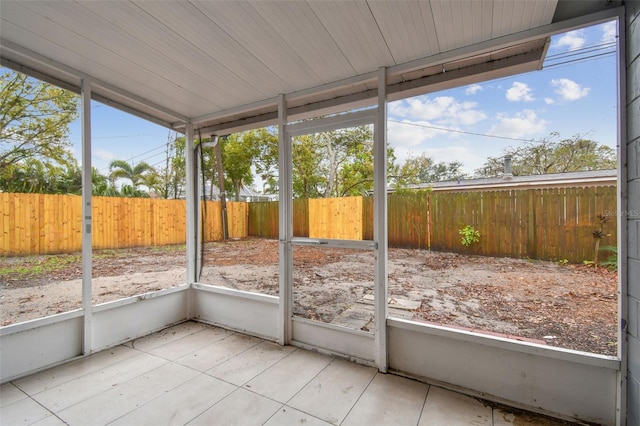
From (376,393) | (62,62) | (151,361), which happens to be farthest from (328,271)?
(62,62)

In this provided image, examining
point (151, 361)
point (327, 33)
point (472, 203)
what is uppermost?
point (327, 33)

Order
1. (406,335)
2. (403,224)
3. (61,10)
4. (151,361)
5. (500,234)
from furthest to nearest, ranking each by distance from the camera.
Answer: (403,224), (500,234), (151,361), (406,335), (61,10)

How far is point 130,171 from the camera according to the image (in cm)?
291

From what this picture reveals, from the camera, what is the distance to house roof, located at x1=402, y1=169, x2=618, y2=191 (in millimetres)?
1840

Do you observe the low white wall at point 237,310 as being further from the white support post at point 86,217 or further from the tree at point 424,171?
the tree at point 424,171

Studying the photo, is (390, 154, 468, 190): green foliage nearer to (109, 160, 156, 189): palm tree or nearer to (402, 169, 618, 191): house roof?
(402, 169, 618, 191): house roof

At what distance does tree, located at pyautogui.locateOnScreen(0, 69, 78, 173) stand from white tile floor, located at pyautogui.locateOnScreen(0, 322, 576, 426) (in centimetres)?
168

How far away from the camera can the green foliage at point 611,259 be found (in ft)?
5.80

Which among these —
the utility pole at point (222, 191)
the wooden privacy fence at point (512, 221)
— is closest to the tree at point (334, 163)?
the wooden privacy fence at point (512, 221)

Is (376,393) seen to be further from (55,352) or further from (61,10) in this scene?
(61,10)

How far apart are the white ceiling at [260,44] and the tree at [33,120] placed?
155mm

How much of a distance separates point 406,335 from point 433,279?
904 millimetres

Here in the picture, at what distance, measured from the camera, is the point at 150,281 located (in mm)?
3006

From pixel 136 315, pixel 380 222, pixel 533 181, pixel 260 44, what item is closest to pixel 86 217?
pixel 136 315
